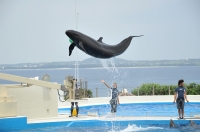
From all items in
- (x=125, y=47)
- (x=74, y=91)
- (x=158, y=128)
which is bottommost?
(x=158, y=128)

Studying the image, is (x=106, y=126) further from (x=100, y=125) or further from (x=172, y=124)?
(x=172, y=124)

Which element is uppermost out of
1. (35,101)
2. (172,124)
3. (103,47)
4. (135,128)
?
(103,47)

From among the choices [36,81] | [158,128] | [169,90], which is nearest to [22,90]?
[36,81]

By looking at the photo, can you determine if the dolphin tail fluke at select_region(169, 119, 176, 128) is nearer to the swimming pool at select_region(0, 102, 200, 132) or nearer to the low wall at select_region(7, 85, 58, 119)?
the swimming pool at select_region(0, 102, 200, 132)

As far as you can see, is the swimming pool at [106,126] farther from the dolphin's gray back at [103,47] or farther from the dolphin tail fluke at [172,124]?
the dolphin's gray back at [103,47]

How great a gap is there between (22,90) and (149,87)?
10.8m

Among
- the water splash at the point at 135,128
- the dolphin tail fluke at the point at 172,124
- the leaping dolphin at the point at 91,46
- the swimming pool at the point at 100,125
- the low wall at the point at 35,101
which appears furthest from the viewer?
the low wall at the point at 35,101

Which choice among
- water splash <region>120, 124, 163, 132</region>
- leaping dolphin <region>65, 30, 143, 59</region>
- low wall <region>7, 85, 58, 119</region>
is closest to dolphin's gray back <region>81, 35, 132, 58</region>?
leaping dolphin <region>65, 30, 143, 59</region>

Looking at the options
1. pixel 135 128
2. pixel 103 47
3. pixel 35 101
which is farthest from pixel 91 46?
pixel 35 101

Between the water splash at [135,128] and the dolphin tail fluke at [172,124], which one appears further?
the dolphin tail fluke at [172,124]

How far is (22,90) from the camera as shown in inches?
601

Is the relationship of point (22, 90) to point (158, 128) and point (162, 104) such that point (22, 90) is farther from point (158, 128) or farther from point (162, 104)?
point (162, 104)

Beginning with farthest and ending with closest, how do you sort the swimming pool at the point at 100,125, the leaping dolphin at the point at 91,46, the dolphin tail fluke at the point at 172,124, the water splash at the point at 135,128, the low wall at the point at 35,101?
the low wall at the point at 35,101 < the dolphin tail fluke at the point at 172,124 < the water splash at the point at 135,128 < the swimming pool at the point at 100,125 < the leaping dolphin at the point at 91,46

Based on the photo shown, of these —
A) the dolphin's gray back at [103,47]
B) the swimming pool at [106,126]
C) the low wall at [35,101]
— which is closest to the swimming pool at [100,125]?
the swimming pool at [106,126]
